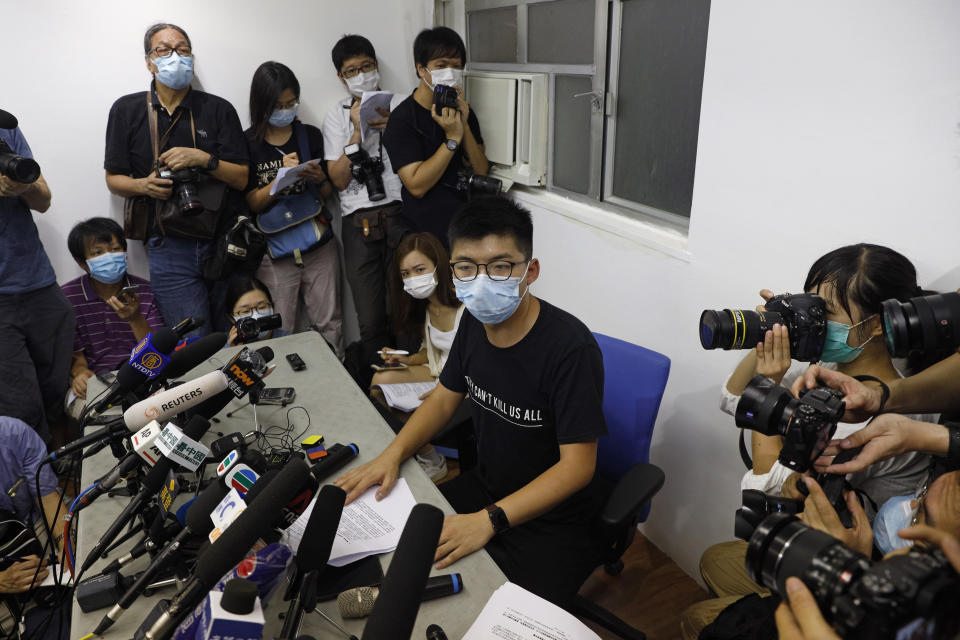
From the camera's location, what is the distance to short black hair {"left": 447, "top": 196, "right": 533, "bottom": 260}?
1.63 m

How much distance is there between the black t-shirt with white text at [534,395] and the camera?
5.14 ft

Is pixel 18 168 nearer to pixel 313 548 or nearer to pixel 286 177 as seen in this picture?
pixel 286 177

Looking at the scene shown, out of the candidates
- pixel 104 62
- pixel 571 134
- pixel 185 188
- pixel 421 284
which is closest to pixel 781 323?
pixel 421 284

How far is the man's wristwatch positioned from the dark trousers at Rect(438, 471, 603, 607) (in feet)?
0.60

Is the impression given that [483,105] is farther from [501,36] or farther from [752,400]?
[752,400]

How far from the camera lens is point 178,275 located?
3.12 m

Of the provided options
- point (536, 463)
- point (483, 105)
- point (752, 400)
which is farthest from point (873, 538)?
point (483, 105)

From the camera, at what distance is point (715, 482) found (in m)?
2.14

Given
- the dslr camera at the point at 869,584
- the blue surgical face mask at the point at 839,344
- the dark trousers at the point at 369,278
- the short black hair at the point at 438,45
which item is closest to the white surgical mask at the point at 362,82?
the short black hair at the point at 438,45

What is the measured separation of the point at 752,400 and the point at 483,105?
251cm

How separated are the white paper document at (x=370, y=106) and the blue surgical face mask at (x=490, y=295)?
200cm

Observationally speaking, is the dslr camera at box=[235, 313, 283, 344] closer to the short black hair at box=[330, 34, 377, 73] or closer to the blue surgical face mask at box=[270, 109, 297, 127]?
the blue surgical face mask at box=[270, 109, 297, 127]

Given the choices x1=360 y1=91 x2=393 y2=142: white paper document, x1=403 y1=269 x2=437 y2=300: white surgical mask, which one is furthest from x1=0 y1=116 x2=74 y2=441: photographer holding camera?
x1=403 y1=269 x2=437 y2=300: white surgical mask

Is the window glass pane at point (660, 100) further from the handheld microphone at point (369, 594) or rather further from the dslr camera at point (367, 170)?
the handheld microphone at point (369, 594)
